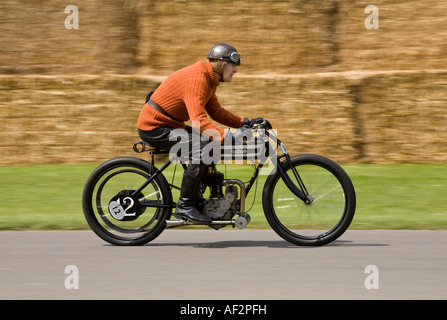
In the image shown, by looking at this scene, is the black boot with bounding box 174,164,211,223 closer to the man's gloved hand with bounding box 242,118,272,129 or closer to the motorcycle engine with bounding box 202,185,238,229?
the motorcycle engine with bounding box 202,185,238,229

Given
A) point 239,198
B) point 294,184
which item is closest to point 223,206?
point 239,198

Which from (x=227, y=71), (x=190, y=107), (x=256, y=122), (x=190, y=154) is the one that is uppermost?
(x=227, y=71)

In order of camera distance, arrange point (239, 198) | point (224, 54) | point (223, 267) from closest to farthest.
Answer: point (223, 267)
point (224, 54)
point (239, 198)

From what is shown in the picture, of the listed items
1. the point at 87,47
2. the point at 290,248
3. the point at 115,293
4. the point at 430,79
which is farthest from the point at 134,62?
the point at 115,293

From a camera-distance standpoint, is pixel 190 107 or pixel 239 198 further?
pixel 239 198

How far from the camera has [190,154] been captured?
7465mm

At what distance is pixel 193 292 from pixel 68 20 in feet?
28.9

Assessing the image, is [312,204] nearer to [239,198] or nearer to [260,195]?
[239,198]

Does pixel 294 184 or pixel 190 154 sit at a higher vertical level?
pixel 190 154

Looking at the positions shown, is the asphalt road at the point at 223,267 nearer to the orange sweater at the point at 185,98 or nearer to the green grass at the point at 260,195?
the green grass at the point at 260,195

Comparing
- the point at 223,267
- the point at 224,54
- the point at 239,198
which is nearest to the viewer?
the point at 223,267

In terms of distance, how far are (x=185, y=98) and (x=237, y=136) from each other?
21.4 inches

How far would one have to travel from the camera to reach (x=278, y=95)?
13055 mm

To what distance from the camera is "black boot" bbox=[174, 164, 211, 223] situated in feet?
24.3
